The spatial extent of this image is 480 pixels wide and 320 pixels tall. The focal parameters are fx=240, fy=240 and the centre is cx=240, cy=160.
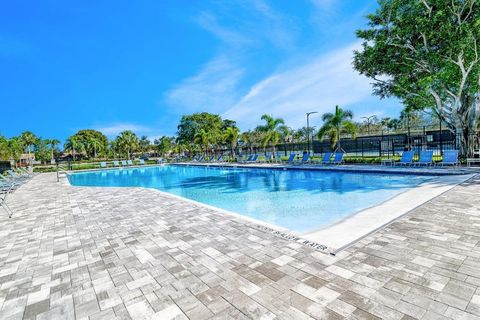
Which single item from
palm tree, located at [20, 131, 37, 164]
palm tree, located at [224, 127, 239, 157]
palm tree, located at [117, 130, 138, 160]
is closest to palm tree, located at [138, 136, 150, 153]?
palm tree, located at [117, 130, 138, 160]

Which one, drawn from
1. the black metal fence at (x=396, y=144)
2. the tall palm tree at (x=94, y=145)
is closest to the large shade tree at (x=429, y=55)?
the black metal fence at (x=396, y=144)

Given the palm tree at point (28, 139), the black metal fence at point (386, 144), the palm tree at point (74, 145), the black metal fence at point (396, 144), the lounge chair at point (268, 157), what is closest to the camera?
the black metal fence at point (396, 144)

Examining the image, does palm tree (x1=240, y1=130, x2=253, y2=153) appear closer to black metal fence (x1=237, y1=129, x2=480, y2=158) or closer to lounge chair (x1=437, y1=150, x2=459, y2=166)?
black metal fence (x1=237, y1=129, x2=480, y2=158)

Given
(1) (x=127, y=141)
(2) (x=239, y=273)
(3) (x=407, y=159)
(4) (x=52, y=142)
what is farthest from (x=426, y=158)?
(4) (x=52, y=142)

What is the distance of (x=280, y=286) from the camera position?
7.60ft

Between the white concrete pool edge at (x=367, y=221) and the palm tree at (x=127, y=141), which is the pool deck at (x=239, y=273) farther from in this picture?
the palm tree at (x=127, y=141)

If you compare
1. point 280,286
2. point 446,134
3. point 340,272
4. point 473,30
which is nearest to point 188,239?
point 280,286

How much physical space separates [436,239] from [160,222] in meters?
4.56

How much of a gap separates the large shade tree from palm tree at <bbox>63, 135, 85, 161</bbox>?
54776 millimetres

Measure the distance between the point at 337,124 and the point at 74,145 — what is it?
2058 inches

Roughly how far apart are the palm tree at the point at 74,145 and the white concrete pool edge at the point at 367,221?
57.3 metres

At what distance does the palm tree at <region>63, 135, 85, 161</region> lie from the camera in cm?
4976

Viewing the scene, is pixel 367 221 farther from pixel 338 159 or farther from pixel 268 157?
pixel 268 157

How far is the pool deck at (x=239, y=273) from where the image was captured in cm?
202
